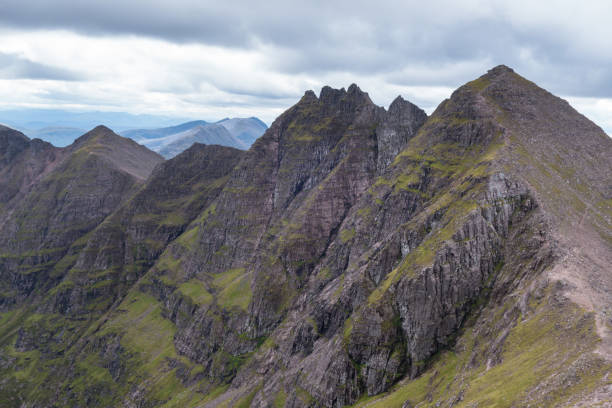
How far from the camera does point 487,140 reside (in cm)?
19125

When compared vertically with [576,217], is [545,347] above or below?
below

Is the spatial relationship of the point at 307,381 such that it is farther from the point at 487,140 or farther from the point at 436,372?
the point at 487,140

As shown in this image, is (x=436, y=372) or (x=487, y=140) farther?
(x=487, y=140)

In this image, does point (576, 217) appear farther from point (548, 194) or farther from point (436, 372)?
point (436, 372)

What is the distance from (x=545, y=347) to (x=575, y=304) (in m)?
14.2

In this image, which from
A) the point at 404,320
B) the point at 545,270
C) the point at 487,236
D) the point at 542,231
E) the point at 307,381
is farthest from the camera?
the point at 307,381

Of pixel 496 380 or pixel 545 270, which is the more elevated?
pixel 545 270

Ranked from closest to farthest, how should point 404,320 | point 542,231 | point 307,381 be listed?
point 542,231
point 404,320
point 307,381

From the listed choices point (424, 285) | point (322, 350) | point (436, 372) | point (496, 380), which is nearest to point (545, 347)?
point (496, 380)

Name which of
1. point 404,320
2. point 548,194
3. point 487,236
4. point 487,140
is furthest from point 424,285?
point 487,140

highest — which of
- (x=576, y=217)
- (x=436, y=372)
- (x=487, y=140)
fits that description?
(x=487, y=140)

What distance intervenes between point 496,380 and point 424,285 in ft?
189

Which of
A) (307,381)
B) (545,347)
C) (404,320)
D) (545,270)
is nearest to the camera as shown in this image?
(545,347)

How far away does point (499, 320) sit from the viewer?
11938cm
